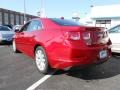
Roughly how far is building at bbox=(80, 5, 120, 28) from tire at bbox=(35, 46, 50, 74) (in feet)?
89.4

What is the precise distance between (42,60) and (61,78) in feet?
2.61

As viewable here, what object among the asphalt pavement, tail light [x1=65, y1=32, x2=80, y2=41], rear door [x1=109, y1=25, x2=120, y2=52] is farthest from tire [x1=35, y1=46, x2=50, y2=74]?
rear door [x1=109, y1=25, x2=120, y2=52]

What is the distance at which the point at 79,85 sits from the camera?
575 centimetres

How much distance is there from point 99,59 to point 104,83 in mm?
610

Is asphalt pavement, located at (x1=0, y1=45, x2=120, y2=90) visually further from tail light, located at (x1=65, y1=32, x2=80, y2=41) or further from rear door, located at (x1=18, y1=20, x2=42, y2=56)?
tail light, located at (x1=65, y1=32, x2=80, y2=41)

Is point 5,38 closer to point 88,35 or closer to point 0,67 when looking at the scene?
point 0,67

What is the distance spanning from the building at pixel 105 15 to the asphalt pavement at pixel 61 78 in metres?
26.5

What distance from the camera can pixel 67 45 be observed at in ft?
18.9

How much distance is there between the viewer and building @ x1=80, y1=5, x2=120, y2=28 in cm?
3372

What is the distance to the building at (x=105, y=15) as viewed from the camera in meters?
33.7

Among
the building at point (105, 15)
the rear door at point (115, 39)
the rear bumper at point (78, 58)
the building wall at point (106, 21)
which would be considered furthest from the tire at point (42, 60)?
the building at point (105, 15)

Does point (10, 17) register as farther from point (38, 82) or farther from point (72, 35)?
point (72, 35)

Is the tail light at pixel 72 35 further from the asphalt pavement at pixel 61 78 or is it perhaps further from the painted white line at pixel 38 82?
the painted white line at pixel 38 82

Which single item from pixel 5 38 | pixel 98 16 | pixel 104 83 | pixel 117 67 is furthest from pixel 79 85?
pixel 98 16
